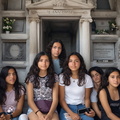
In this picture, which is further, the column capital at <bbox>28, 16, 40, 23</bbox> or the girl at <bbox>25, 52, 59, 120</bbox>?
the column capital at <bbox>28, 16, 40, 23</bbox>

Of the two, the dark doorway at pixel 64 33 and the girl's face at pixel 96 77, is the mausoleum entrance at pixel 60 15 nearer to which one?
the dark doorway at pixel 64 33

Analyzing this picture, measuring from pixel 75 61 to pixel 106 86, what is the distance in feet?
1.94

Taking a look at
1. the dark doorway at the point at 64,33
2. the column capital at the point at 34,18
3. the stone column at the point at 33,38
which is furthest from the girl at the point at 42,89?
the dark doorway at the point at 64,33

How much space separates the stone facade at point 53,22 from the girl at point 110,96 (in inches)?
87.2

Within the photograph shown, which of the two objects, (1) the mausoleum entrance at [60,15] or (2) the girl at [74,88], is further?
(1) the mausoleum entrance at [60,15]

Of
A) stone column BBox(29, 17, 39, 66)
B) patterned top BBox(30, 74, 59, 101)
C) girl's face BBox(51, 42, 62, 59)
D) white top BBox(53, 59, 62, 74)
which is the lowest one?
patterned top BBox(30, 74, 59, 101)

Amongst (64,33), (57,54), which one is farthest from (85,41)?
(57,54)

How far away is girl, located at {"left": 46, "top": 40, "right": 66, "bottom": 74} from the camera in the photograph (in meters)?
3.36

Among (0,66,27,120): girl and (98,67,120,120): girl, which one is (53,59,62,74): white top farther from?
(98,67,120,120): girl

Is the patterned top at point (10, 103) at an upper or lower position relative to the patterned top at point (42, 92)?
lower

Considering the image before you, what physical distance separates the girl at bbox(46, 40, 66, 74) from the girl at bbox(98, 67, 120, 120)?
0.76 m

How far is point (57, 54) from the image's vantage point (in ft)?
11.1

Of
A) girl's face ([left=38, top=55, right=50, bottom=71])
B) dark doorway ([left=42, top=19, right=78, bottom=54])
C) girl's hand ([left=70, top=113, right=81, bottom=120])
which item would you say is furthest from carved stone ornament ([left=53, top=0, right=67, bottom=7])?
girl's hand ([left=70, top=113, right=81, bottom=120])

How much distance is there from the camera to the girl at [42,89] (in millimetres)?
2845
